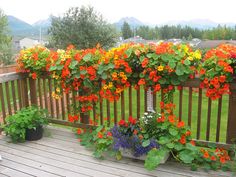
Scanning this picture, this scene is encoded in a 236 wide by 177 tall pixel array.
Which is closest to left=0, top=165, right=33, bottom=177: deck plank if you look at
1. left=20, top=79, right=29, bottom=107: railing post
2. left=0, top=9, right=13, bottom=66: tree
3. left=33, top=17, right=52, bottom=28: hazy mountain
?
left=20, top=79, right=29, bottom=107: railing post

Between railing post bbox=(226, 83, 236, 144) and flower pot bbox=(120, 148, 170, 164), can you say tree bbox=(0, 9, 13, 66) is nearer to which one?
flower pot bbox=(120, 148, 170, 164)

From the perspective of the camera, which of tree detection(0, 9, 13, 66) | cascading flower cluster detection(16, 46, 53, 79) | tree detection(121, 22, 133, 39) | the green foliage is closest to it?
the green foliage

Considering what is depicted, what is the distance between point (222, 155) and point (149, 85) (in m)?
0.98

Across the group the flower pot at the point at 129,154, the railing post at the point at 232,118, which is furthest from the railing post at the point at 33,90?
the railing post at the point at 232,118

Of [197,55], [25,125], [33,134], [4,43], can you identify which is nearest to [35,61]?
[25,125]

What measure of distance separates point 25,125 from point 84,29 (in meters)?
7.85

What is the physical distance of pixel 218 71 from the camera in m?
2.12

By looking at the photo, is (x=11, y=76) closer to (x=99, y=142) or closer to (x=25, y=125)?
(x=25, y=125)

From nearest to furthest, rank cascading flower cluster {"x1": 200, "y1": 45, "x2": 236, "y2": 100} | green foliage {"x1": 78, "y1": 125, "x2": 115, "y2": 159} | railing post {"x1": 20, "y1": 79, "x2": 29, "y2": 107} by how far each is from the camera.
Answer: cascading flower cluster {"x1": 200, "y1": 45, "x2": 236, "y2": 100}, green foliage {"x1": 78, "y1": 125, "x2": 115, "y2": 159}, railing post {"x1": 20, "y1": 79, "x2": 29, "y2": 107}

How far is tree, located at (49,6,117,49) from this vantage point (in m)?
10.2

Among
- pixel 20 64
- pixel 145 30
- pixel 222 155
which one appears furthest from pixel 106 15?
pixel 145 30

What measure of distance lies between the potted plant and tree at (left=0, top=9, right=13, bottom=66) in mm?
9350

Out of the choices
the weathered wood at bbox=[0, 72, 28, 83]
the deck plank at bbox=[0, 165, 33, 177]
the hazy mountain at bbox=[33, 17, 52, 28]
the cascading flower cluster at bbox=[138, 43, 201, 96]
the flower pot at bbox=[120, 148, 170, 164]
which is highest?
the hazy mountain at bbox=[33, 17, 52, 28]

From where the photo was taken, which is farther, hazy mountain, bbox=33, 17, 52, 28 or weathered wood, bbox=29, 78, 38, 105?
hazy mountain, bbox=33, 17, 52, 28
